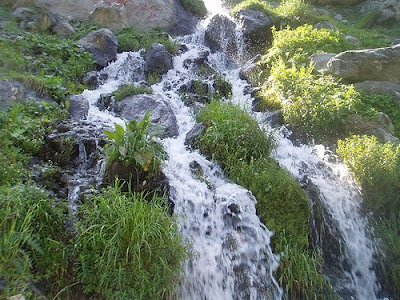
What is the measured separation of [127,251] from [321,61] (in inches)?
307

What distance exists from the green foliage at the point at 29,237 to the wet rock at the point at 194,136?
126 inches

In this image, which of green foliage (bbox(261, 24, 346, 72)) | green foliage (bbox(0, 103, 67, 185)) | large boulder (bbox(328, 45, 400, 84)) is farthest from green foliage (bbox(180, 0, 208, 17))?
green foliage (bbox(0, 103, 67, 185))

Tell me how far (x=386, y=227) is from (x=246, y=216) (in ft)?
8.10

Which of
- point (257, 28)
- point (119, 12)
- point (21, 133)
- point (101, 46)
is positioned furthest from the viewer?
point (119, 12)

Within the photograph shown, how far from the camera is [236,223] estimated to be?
509 cm

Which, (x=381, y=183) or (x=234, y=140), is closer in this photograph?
(x=381, y=183)

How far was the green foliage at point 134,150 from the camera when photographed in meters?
4.95

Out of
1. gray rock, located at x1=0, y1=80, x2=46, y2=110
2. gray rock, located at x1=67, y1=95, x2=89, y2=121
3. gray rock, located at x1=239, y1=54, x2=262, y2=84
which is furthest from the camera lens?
gray rock, located at x1=239, y1=54, x2=262, y2=84

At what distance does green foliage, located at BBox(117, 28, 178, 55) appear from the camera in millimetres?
11883

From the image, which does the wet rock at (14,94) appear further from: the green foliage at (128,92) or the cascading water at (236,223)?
the green foliage at (128,92)

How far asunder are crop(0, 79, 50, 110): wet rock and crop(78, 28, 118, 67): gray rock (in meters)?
3.48

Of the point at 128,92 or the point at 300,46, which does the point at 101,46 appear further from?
the point at 300,46

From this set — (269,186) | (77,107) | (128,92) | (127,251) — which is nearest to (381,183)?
(269,186)

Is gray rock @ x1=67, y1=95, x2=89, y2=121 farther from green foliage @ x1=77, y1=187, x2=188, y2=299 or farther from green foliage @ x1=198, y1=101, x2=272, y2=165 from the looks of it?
green foliage @ x1=77, y1=187, x2=188, y2=299
